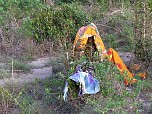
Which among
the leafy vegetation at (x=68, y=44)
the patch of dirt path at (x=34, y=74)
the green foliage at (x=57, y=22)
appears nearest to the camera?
the leafy vegetation at (x=68, y=44)

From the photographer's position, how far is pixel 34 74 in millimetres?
6250

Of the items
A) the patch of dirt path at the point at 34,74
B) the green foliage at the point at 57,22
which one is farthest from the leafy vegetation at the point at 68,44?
the patch of dirt path at the point at 34,74

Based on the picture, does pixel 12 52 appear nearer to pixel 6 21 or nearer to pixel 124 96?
pixel 6 21

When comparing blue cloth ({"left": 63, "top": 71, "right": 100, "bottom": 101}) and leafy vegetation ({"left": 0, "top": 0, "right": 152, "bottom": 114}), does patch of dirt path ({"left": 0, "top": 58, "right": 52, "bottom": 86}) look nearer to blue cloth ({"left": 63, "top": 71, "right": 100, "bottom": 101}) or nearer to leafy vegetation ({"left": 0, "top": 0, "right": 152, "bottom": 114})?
leafy vegetation ({"left": 0, "top": 0, "right": 152, "bottom": 114})

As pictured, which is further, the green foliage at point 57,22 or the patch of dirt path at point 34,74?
the green foliage at point 57,22

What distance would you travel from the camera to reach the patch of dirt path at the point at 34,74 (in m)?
5.87

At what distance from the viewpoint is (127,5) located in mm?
8969

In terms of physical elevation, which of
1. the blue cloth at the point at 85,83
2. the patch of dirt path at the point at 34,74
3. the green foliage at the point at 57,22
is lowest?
the patch of dirt path at the point at 34,74

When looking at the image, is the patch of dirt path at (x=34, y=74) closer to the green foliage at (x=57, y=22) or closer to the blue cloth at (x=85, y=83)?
the green foliage at (x=57, y=22)

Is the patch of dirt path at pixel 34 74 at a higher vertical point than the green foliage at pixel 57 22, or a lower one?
lower

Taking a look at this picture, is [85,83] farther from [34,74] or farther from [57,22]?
[57,22]

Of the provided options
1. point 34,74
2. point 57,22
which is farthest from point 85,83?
point 57,22

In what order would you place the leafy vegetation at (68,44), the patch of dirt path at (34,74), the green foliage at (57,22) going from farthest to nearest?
1. the green foliage at (57,22)
2. the patch of dirt path at (34,74)
3. the leafy vegetation at (68,44)

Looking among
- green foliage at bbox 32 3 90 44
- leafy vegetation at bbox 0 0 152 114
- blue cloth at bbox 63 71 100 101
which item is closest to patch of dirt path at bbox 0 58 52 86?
leafy vegetation at bbox 0 0 152 114
